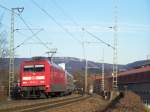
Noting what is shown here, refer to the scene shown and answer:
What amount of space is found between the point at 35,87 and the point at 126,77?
64.9 m

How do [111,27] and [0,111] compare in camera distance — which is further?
[111,27]

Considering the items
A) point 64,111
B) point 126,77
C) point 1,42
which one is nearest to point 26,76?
point 64,111

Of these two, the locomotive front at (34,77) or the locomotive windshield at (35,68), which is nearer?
the locomotive front at (34,77)

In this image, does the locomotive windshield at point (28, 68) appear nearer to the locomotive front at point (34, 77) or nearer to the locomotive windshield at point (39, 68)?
the locomotive front at point (34, 77)

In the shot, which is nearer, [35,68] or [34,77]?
[34,77]

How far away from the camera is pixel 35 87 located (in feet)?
128

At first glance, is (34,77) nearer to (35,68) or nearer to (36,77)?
(36,77)

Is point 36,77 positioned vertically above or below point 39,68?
below

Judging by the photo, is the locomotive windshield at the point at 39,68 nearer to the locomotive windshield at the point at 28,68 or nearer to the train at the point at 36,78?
the train at the point at 36,78

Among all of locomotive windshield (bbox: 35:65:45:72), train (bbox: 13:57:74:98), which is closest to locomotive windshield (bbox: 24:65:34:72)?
train (bbox: 13:57:74:98)

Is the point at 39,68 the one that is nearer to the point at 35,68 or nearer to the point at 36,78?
the point at 35,68

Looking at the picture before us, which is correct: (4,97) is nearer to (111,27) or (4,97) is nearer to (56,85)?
(56,85)

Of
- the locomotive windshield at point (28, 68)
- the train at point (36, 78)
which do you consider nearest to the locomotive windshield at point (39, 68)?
the train at point (36, 78)

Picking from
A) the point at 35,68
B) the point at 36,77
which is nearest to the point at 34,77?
the point at 36,77
